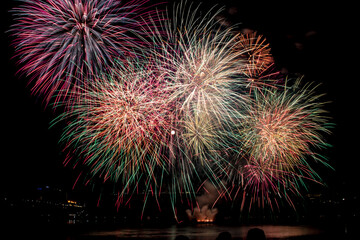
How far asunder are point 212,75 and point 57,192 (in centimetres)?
13513

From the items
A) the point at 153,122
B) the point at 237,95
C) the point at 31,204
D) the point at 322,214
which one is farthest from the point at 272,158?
the point at 322,214

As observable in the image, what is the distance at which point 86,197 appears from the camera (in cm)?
16712

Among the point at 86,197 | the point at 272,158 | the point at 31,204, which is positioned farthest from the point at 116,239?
the point at 86,197

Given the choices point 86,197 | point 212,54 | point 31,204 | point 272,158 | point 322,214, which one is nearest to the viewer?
point 212,54

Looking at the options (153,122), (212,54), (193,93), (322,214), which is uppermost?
(212,54)

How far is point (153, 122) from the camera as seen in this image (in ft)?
61.5

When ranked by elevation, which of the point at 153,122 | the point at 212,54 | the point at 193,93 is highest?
the point at 212,54

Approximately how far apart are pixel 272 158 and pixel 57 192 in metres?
132

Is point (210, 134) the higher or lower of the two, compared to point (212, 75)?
lower

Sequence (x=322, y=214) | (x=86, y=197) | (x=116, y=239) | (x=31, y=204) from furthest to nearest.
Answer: (x=86, y=197) < (x=322, y=214) < (x=31, y=204) < (x=116, y=239)

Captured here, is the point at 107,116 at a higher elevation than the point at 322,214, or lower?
higher

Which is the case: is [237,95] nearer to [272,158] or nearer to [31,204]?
[272,158]

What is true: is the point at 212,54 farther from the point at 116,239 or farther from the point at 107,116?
the point at 116,239

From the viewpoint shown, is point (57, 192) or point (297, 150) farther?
point (57, 192)
